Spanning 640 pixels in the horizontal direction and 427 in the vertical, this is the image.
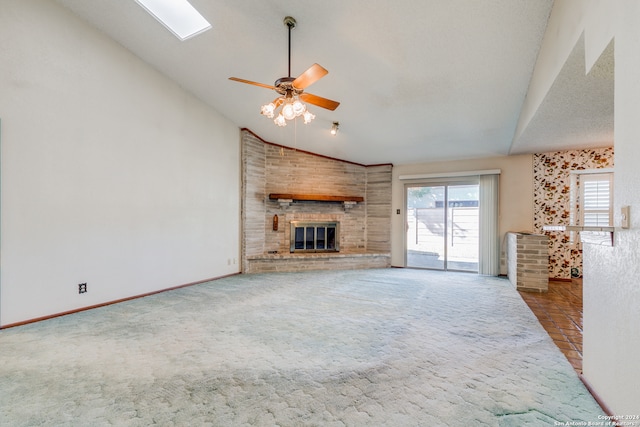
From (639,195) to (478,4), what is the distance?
2.13 m

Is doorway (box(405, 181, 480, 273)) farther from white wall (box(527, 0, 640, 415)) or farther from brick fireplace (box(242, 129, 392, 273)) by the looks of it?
white wall (box(527, 0, 640, 415))

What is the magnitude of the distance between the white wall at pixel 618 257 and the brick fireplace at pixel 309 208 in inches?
193

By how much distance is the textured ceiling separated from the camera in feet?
9.25

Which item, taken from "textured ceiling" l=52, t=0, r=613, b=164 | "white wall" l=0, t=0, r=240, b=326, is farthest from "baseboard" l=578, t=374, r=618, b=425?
"white wall" l=0, t=0, r=240, b=326

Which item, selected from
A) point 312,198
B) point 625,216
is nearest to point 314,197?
point 312,198

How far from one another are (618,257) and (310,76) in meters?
2.54

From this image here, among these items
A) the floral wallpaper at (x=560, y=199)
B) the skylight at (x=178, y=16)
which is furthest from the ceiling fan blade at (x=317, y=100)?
the floral wallpaper at (x=560, y=199)

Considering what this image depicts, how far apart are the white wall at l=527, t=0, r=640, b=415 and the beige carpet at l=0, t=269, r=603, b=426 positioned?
0.32 meters

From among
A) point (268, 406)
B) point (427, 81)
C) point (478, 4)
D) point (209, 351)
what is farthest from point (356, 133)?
point (268, 406)

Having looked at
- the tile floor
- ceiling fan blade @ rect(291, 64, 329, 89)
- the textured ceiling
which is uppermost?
the textured ceiling

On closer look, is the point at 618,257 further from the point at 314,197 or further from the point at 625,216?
the point at 314,197

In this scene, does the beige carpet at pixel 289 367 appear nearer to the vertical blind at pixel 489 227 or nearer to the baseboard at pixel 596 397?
the baseboard at pixel 596 397

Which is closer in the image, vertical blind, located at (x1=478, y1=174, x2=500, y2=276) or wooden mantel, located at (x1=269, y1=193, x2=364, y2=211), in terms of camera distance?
vertical blind, located at (x1=478, y1=174, x2=500, y2=276)

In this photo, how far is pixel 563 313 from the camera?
3686 millimetres
